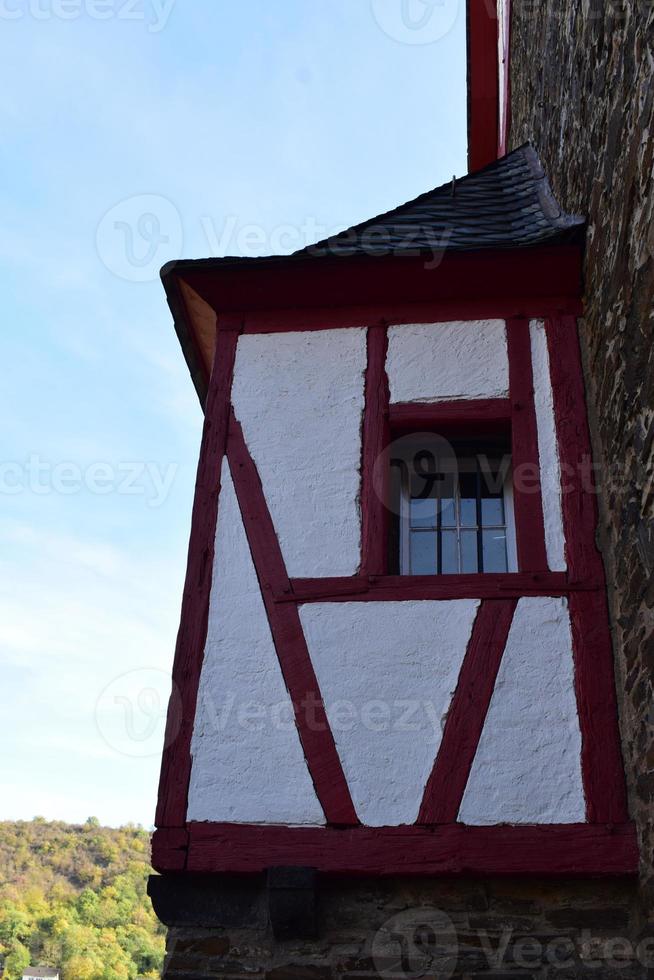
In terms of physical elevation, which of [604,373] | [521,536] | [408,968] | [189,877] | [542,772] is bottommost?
[408,968]

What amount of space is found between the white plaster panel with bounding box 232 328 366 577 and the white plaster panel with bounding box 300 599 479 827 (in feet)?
1.02

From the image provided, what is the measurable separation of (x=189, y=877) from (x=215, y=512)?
164 cm

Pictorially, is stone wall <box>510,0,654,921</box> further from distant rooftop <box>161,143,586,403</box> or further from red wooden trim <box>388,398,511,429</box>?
red wooden trim <box>388,398,511,429</box>

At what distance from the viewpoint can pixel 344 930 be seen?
3.42 meters

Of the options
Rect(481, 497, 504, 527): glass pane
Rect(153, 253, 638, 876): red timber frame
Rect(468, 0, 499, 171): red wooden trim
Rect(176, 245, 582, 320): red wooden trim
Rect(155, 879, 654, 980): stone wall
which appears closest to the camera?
Rect(155, 879, 654, 980): stone wall

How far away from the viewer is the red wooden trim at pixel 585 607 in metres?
3.45

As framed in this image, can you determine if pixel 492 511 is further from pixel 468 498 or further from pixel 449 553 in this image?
pixel 449 553

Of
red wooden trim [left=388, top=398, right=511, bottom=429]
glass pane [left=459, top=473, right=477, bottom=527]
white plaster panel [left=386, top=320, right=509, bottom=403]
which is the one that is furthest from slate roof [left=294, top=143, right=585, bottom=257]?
glass pane [left=459, top=473, right=477, bottom=527]

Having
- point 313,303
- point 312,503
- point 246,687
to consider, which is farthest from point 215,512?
point 313,303

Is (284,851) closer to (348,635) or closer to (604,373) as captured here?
(348,635)

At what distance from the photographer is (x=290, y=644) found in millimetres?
3910

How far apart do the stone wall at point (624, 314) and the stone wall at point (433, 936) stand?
276 mm

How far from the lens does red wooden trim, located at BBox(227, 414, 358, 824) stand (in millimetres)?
3590

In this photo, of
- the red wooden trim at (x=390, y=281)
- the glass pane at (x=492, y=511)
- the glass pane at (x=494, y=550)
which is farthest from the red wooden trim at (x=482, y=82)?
the glass pane at (x=494, y=550)
